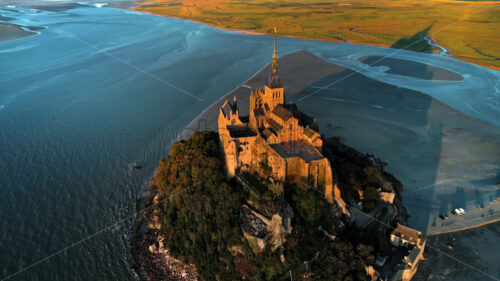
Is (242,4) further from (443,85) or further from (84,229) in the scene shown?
(84,229)

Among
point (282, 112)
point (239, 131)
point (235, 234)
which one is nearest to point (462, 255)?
point (235, 234)

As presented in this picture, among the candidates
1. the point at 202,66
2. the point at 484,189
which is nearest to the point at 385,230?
the point at 484,189

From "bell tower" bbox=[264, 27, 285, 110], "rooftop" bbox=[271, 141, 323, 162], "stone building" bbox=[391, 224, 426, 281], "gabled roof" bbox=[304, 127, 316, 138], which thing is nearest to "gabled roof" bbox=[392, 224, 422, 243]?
"stone building" bbox=[391, 224, 426, 281]

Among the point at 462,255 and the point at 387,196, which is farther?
the point at 387,196

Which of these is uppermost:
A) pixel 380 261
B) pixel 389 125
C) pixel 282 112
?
pixel 282 112

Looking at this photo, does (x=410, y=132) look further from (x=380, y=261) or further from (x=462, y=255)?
(x=380, y=261)

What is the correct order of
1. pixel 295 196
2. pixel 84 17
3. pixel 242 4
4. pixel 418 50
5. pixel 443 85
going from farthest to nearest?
1. pixel 242 4
2. pixel 84 17
3. pixel 418 50
4. pixel 443 85
5. pixel 295 196

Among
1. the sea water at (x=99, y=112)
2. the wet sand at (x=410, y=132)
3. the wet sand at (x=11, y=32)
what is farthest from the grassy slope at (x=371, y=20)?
the wet sand at (x=11, y=32)
